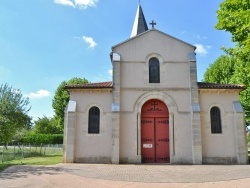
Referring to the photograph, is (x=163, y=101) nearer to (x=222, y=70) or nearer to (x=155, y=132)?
(x=155, y=132)

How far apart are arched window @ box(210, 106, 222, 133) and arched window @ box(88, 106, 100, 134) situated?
7.38 metres

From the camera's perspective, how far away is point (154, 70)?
18.2m

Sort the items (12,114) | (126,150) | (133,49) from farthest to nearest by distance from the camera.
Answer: (12,114) → (133,49) → (126,150)

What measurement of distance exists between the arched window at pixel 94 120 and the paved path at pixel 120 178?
4.09 meters

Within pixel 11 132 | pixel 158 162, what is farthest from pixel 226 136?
pixel 11 132

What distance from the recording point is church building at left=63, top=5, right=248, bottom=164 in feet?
55.6

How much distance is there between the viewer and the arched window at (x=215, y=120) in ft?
57.1

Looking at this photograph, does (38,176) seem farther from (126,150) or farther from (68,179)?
(126,150)

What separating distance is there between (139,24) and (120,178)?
16743 millimetres

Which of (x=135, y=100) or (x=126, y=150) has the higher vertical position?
(x=135, y=100)

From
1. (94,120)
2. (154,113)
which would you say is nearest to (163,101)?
(154,113)

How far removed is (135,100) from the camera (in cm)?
1761

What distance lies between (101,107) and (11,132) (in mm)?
8917

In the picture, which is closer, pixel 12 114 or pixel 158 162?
pixel 158 162
